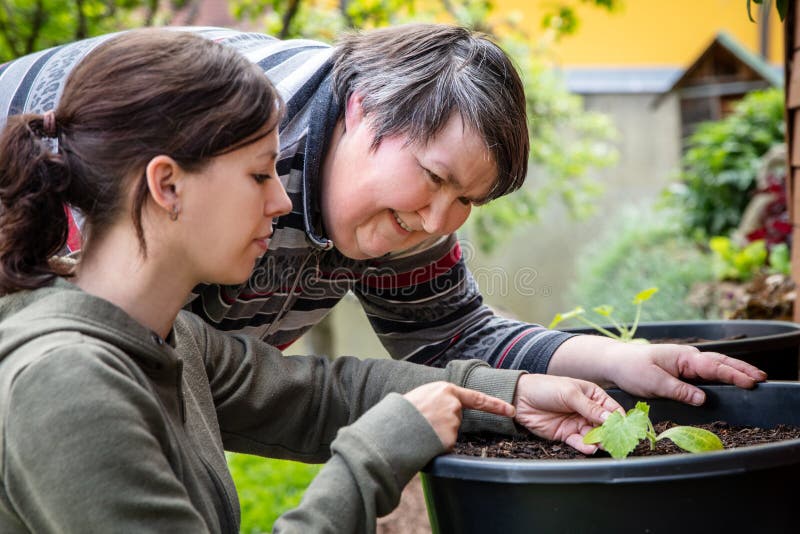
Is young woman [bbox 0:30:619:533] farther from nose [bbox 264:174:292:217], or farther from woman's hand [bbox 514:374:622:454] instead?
woman's hand [bbox 514:374:622:454]

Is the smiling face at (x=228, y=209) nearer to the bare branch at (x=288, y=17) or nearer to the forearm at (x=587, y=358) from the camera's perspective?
the forearm at (x=587, y=358)

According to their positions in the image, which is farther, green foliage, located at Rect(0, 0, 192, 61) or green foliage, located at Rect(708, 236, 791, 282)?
green foliage, located at Rect(0, 0, 192, 61)

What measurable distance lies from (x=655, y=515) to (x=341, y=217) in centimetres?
92

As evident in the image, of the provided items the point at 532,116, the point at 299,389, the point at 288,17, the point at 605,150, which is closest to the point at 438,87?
the point at 299,389

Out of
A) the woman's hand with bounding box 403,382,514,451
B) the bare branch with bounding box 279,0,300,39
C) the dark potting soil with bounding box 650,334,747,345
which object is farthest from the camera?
the bare branch with bounding box 279,0,300,39

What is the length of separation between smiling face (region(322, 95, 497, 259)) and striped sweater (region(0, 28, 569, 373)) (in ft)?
0.14

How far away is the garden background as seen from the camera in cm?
472

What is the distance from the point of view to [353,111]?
1.87 metres

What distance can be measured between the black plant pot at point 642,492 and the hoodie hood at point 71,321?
435mm

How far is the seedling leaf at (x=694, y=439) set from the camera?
1365 mm

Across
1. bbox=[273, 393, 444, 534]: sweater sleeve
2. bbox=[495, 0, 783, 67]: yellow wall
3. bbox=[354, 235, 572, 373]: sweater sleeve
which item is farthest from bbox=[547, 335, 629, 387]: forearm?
bbox=[495, 0, 783, 67]: yellow wall

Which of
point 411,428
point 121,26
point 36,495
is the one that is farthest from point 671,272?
point 36,495

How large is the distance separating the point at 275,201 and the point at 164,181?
161mm

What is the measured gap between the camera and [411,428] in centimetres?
129
